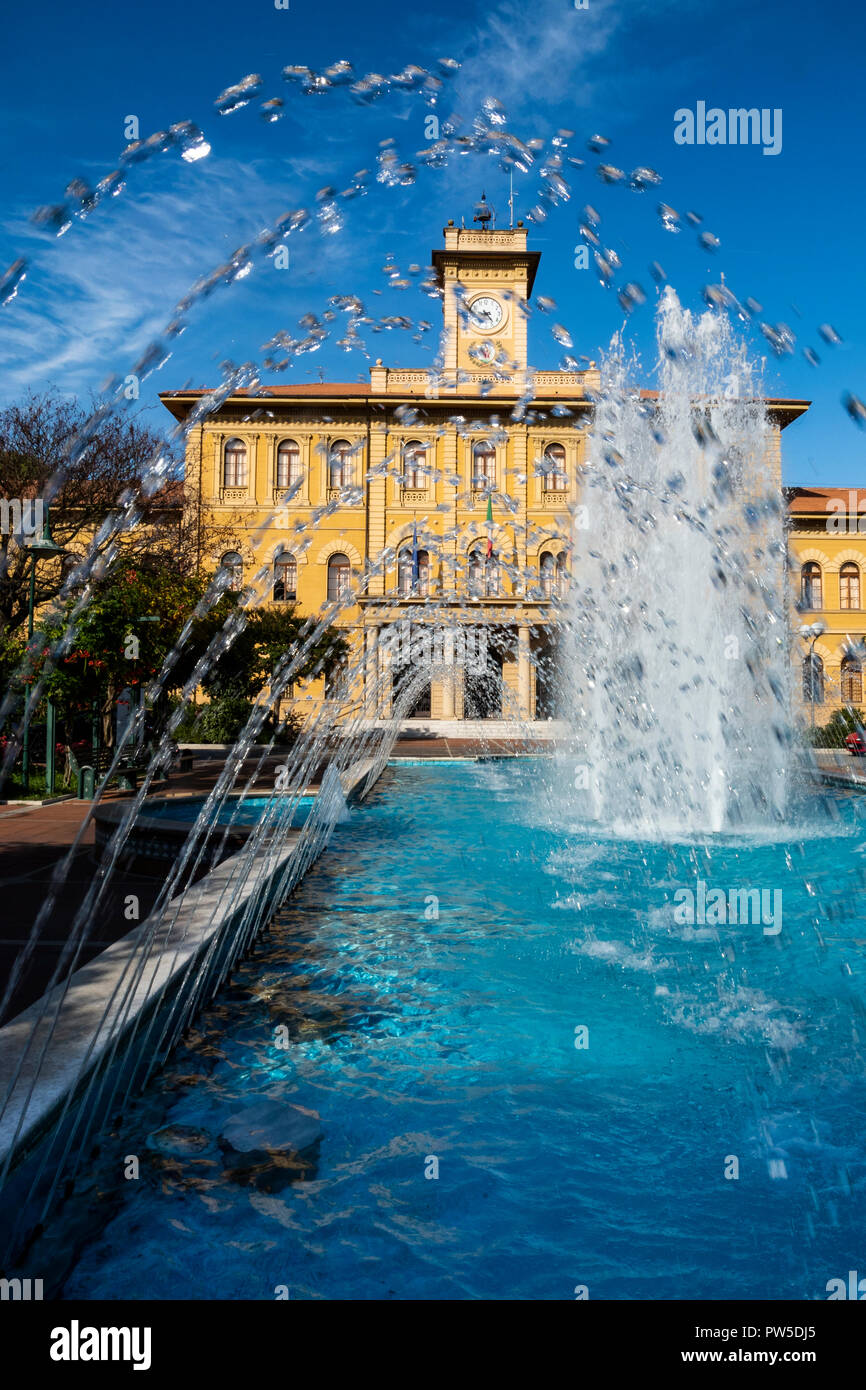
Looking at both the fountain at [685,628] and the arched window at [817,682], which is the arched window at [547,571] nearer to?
the arched window at [817,682]

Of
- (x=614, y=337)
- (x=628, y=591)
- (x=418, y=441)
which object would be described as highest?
(x=418, y=441)

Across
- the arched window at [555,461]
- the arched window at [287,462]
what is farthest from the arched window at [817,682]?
the arched window at [287,462]

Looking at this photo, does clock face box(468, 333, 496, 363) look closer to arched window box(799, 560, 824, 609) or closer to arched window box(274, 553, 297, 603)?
arched window box(274, 553, 297, 603)

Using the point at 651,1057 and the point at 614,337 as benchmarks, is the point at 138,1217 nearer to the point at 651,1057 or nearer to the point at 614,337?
the point at 651,1057

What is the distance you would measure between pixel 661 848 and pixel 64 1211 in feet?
20.1

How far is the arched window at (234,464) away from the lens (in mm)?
33469

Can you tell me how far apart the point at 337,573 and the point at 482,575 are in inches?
208

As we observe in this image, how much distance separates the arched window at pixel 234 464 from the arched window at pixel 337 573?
4.19m

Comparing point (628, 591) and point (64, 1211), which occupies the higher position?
point (628, 591)

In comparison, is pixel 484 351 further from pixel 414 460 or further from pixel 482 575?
pixel 482 575
